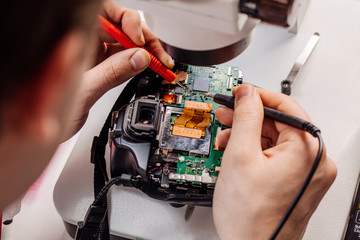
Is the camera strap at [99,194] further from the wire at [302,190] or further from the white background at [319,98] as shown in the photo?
the wire at [302,190]

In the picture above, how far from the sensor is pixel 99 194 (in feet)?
2.63

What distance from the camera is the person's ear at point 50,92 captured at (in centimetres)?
25

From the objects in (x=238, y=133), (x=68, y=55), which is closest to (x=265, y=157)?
(x=238, y=133)

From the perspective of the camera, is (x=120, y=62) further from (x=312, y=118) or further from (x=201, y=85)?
(x=312, y=118)

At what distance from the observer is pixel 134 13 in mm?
835

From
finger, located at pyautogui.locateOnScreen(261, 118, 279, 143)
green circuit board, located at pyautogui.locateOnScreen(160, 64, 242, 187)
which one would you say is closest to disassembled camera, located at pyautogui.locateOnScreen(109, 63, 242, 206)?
green circuit board, located at pyautogui.locateOnScreen(160, 64, 242, 187)

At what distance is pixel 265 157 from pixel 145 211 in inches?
13.8

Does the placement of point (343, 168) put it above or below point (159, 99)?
below

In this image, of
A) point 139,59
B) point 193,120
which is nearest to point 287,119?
point 193,120

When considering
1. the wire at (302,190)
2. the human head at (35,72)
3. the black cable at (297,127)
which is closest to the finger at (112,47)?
the black cable at (297,127)

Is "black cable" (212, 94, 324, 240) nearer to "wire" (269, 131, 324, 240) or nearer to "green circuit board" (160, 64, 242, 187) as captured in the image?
"wire" (269, 131, 324, 240)

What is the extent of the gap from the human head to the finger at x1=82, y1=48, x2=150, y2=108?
50 cm

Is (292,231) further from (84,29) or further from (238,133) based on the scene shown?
(84,29)

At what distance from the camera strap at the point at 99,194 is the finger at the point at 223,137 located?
235mm
